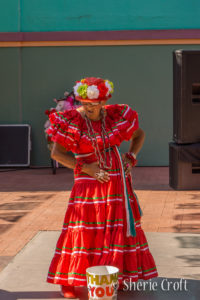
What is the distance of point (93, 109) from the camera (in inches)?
191

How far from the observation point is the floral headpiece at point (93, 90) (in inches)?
187

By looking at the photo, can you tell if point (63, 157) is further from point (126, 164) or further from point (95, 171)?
point (126, 164)

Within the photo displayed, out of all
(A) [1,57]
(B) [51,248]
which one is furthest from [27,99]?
(B) [51,248]

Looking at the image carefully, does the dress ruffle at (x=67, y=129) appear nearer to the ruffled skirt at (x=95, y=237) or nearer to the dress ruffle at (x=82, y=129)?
the dress ruffle at (x=82, y=129)

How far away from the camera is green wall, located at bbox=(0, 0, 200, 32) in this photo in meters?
14.5

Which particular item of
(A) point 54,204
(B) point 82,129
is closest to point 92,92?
(B) point 82,129

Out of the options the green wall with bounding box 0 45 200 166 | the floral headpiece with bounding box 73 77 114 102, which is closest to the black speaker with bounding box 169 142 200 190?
the floral headpiece with bounding box 73 77 114 102

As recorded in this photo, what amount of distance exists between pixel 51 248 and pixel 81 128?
2280 millimetres

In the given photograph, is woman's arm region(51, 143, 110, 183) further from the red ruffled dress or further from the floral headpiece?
the floral headpiece

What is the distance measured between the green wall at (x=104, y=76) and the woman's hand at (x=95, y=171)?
993 cm

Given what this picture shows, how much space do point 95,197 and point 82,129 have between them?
57 cm

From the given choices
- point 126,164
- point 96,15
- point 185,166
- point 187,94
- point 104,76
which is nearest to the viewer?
point 187,94
